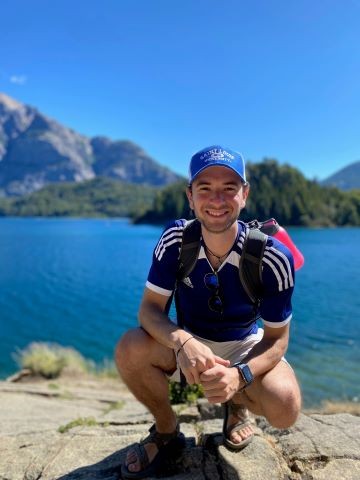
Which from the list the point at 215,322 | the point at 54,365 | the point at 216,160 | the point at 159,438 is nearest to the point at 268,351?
the point at 215,322

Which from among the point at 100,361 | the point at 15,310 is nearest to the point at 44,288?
the point at 15,310

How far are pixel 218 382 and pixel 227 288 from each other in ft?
2.63

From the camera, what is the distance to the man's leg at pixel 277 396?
124 inches

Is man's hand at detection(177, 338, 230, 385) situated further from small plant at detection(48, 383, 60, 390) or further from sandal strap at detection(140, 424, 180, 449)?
small plant at detection(48, 383, 60, 390)

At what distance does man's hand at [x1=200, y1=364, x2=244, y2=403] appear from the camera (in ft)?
9.43

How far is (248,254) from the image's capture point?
10.6 ft

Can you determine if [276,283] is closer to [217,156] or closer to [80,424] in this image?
[217,156]

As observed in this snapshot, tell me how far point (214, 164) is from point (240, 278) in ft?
3.03

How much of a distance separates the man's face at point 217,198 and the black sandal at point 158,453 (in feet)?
5.86

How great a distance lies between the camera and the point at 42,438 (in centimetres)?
435

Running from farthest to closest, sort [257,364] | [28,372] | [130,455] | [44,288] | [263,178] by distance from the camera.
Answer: [263,178]
[44,288]
[28,372]
[130,455]
[257,364]

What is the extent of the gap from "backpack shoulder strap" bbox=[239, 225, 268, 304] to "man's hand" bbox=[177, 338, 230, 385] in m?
0.63

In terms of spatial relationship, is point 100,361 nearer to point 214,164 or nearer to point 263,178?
point 214,164

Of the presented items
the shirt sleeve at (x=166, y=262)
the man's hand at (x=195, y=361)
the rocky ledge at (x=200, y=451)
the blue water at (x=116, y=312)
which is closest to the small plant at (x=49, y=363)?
the blue water at (x=116, y=312)
